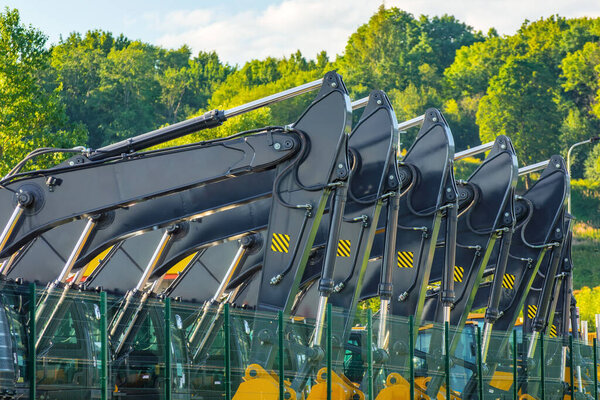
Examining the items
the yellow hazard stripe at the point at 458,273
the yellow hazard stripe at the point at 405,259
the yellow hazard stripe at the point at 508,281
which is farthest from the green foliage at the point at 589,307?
the yellow hazard stripe at the point at 405,259

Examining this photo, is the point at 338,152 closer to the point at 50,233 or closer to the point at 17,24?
the point at 50,233

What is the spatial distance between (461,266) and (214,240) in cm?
582

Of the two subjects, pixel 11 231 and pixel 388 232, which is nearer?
pixel 11 231

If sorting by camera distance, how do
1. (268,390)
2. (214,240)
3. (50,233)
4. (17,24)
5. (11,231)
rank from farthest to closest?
(17,24) < (214,240) < (50,233) < (11,231) < (268,390)

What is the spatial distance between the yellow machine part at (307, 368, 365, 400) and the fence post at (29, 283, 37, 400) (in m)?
5.71

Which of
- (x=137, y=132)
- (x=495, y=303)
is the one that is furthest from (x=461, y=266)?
(x=137, y=132)

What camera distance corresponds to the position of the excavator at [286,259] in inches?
542

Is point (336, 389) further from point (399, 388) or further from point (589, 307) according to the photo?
point (589, 307)

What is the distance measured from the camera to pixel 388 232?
19.8m

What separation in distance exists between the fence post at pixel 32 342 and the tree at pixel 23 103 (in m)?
27.1

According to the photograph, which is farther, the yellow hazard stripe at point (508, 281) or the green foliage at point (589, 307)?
the green foliage at point (589, 307)

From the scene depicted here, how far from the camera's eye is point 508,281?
979 inches

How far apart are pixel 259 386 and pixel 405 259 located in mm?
6882

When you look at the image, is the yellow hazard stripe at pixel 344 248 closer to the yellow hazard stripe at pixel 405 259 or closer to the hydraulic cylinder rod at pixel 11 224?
the yellow hazard stripe at pixel 405 259
